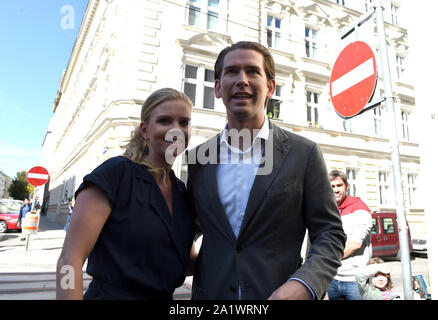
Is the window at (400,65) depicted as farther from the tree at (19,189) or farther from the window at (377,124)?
the tree at (19,189)

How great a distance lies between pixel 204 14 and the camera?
12297 millimetres

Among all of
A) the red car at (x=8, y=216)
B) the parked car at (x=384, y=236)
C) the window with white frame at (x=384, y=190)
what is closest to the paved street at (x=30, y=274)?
the red car at (x=8, y=216)

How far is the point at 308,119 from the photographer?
46.9 ft

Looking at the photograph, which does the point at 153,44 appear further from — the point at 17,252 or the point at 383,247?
the point at 383,247

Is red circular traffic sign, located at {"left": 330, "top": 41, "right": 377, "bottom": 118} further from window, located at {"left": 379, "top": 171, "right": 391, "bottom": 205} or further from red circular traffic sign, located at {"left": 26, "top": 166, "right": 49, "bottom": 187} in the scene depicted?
window, located at {"left": 379, "top": 171, "right": 391, "bottom": 205}

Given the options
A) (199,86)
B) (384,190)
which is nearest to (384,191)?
(384,190)

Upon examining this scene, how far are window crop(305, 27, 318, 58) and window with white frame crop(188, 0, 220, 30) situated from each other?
5.32 metres

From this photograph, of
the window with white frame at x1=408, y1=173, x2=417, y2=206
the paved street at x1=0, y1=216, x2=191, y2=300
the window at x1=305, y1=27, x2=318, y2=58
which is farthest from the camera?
the window with white frame at x1=408, y1=173, x2=417, y2=206

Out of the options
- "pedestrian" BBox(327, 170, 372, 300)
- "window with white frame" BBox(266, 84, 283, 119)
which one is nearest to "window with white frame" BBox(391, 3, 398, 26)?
"window with white frame" BBox(266, 84, 283, 119)

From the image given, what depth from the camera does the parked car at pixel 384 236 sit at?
970 cm

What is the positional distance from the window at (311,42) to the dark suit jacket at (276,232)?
50.7 feet

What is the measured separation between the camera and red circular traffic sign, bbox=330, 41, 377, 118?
2.61 m

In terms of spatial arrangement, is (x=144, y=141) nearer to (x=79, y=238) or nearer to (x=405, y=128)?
(x=79, y=238)

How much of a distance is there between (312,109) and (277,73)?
105 inches
